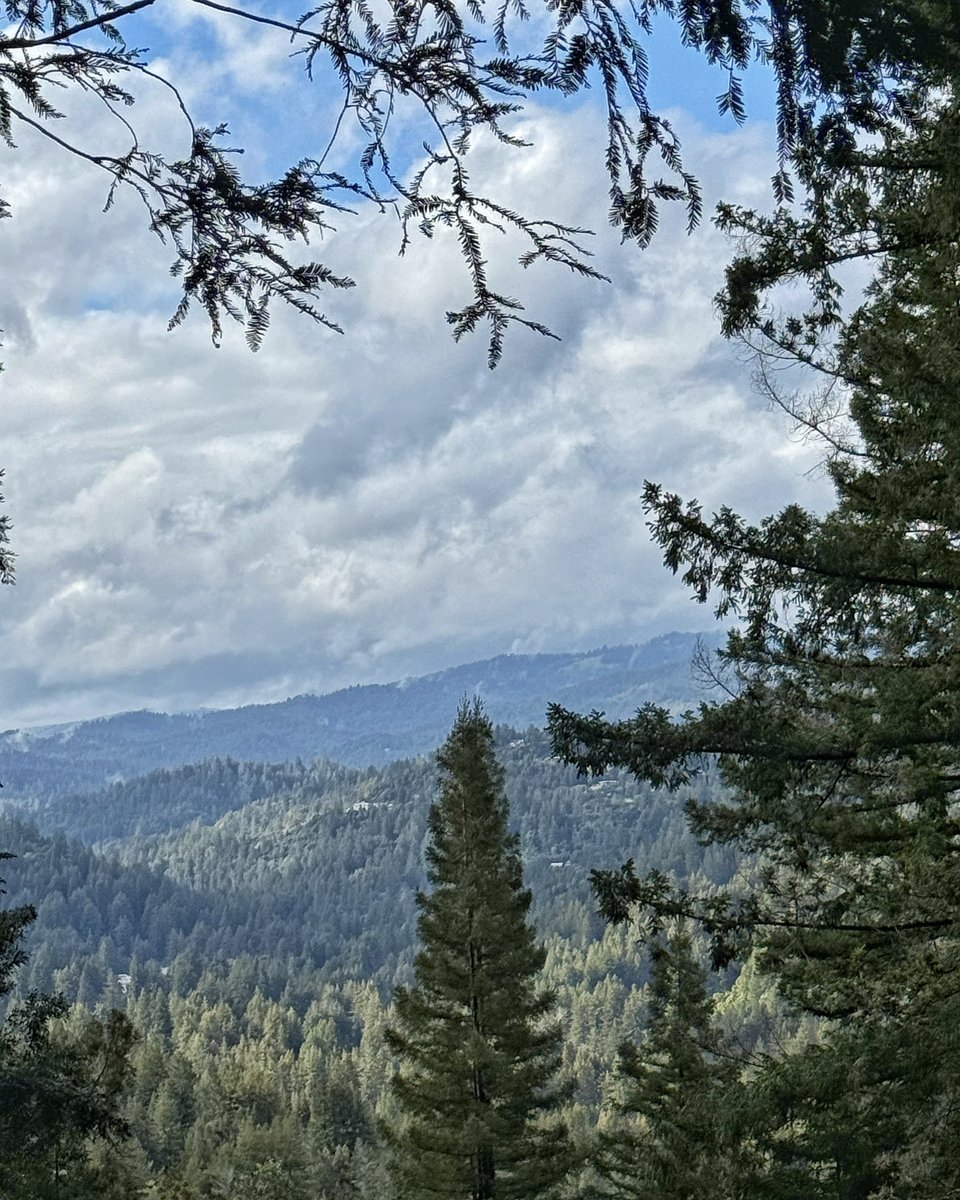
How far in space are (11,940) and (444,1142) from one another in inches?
398

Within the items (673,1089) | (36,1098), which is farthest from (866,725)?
(673,1089)

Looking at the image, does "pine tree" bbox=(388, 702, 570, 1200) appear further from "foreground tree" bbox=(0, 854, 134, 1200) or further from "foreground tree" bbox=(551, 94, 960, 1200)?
"foreground tree" bbox=(551, 94, 960, 1200)

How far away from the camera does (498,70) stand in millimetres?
2971

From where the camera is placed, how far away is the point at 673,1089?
20.0 meters

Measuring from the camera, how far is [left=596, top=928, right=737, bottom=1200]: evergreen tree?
706 inches

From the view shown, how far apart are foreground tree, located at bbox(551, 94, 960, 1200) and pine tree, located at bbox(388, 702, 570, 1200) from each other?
9335mm

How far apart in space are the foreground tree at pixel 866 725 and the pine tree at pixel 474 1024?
933cm

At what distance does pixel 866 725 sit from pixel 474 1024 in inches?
521

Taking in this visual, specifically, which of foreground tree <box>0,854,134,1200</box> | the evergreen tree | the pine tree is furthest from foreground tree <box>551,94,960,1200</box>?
the pine tree

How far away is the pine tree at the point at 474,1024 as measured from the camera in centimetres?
1767

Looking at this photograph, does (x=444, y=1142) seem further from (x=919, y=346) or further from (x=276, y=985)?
(x=276, y=985)

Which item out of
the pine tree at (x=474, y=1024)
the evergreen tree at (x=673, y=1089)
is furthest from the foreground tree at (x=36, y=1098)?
the evergreen tree at (x=673, y=1089)

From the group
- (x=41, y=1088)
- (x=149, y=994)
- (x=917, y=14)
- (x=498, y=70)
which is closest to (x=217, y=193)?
(x=498, y=70)

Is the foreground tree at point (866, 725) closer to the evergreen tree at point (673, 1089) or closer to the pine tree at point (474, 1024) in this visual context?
the evergreen tree at point (673, 1089)
